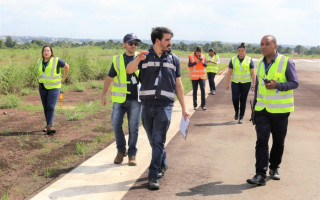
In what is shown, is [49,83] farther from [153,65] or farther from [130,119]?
[153,65]

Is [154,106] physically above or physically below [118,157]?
above

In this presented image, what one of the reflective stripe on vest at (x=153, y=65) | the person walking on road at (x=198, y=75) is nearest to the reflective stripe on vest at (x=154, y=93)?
the reflective stripe on vest at (x=153, y=65)

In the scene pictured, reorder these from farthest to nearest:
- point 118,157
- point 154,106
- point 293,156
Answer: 1. point 293,156
2. point 118,157
3. point 154,106

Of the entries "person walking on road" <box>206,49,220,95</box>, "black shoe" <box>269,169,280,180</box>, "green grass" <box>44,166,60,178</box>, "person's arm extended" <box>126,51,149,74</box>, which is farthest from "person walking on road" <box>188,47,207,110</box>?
"person's arm extended" <box>126,51,149,74</box>

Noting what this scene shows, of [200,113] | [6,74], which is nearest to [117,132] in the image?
[200,113]

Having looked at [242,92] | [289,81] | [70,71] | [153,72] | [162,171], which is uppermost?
[153,72]

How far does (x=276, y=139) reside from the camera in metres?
5.73

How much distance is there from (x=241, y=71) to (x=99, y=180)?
18.4 feet

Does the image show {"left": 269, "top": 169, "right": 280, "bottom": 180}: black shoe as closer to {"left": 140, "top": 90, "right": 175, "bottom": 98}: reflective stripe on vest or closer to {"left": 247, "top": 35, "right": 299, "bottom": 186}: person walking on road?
{"left": 247, "top": 35, "right": 299, "bottom": 186}: person walking on road

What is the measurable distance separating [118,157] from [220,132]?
3247mm

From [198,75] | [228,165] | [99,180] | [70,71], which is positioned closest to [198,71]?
[198,75]

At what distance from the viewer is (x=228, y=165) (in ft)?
20.8

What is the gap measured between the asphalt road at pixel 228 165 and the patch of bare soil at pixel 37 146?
1.34 meters

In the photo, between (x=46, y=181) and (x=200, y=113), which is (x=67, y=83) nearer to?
(x=200, y=113)
